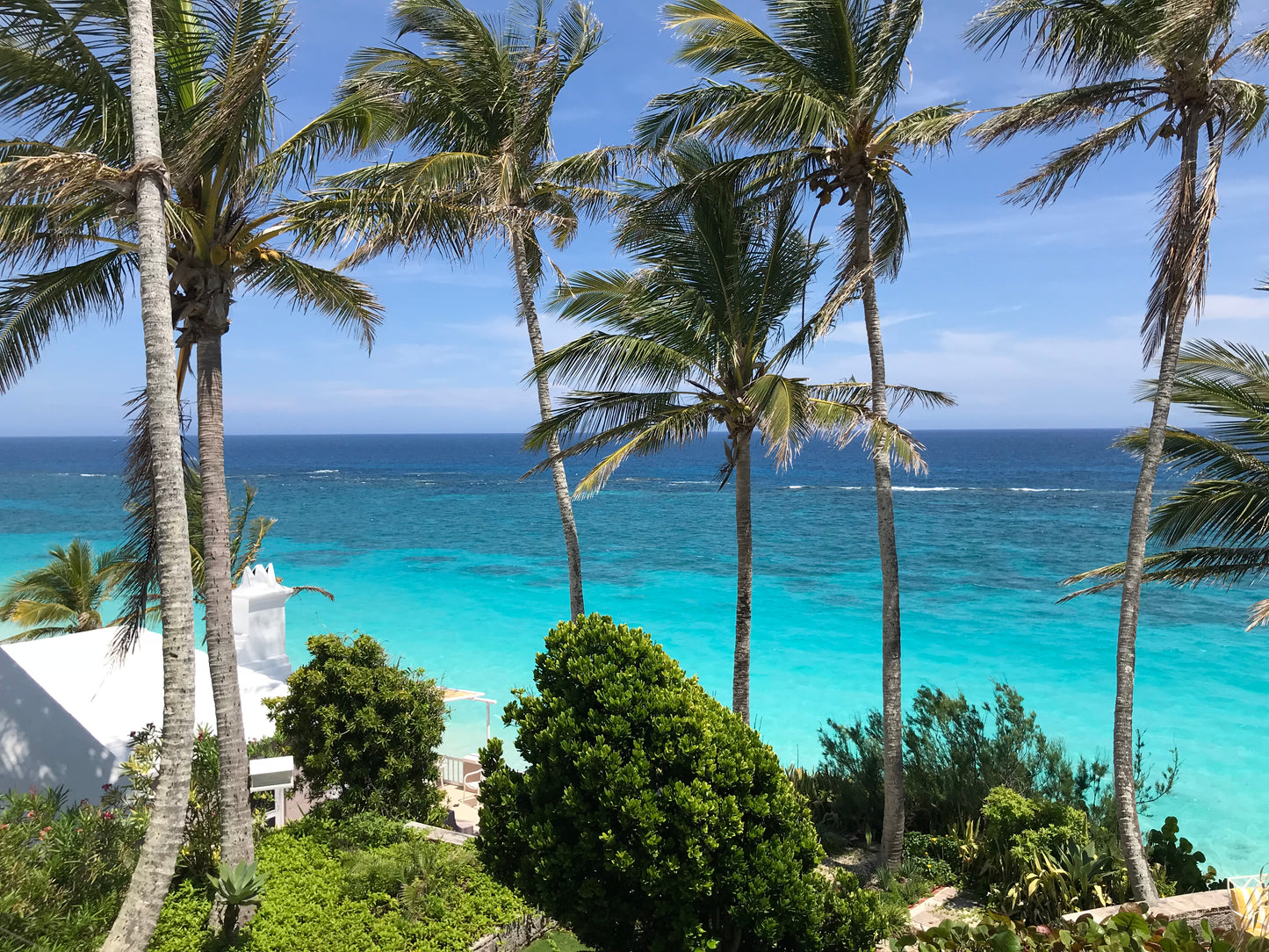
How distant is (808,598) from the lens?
113 feet

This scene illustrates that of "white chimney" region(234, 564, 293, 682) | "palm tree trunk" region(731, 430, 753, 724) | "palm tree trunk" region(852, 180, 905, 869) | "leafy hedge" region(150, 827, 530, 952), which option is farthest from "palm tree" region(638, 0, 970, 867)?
"white chimney" region(234, 564, 293, 682)

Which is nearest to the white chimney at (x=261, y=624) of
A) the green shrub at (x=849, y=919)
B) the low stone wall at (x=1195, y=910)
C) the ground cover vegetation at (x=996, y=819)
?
the ground cover vegetation at (x=996, y=819)

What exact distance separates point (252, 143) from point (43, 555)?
145 ft

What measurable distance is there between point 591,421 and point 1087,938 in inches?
280

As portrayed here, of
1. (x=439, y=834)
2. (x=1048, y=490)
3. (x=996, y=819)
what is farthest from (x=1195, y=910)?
(x=1048, y=490)

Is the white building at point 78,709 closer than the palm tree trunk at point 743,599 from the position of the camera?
Yes

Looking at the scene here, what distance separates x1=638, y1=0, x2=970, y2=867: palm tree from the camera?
8.58 metres

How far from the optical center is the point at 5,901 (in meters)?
5.80

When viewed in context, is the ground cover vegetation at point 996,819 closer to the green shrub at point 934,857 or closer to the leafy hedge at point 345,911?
the green shrub at point 934,857

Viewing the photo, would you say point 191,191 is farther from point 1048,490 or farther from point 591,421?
point 1048,490

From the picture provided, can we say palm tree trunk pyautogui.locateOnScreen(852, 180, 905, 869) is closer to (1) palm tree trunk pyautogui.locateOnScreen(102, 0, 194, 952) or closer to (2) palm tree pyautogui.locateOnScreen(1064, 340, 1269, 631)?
(2) palm tree pyautogui.locateOnScreen(1064, 340, 1269, 631)

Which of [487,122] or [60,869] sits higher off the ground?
[487,122]

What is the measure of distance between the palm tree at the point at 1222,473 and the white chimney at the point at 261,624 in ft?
42.7

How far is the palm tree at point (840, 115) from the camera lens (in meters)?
8.58
